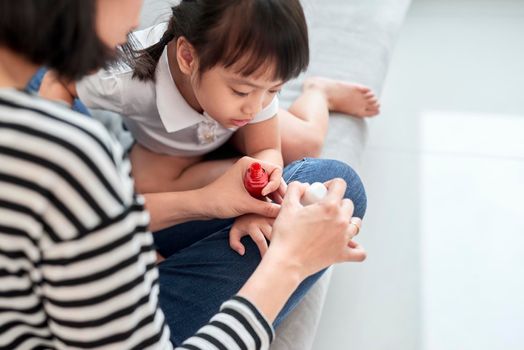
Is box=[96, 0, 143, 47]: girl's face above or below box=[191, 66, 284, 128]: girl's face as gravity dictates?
above

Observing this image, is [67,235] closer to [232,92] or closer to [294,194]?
[294,194]

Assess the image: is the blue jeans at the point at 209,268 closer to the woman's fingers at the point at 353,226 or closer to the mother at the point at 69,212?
the woman's fingers at the point at 353,226

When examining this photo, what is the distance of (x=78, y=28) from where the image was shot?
541mm

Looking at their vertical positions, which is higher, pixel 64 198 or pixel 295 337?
pixel 64 198

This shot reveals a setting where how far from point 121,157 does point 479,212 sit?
127 cm

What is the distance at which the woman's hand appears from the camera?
1.04 m

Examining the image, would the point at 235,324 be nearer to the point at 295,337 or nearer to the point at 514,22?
the point at 295,337

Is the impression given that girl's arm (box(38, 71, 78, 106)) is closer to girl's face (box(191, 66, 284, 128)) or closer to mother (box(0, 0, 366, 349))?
girl's face (box(191, 66, 284, 128))

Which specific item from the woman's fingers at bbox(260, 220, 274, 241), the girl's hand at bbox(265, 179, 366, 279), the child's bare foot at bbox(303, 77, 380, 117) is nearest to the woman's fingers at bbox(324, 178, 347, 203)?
the girl's hand at bbox(265, 179, 366, 279)

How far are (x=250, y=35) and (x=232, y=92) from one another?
4.3 inches

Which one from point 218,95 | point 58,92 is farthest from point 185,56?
point 58,92

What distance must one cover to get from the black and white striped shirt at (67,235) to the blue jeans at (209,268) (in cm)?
31

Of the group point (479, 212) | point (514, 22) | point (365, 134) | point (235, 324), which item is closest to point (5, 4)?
point (235, 324)

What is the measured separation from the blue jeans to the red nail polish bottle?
7 cm
